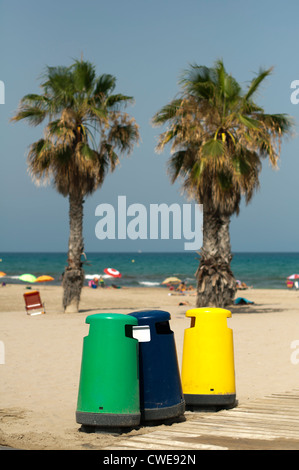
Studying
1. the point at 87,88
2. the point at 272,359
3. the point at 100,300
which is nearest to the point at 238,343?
the point at 272,359

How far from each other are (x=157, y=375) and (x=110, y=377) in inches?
23.1

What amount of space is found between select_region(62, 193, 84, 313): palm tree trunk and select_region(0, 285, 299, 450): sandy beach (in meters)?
0.70

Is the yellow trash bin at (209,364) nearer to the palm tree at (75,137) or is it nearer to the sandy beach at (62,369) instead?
the sandy beach at (62,369)

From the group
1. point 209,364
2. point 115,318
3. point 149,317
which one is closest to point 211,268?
point 209,364

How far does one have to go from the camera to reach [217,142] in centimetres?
1811

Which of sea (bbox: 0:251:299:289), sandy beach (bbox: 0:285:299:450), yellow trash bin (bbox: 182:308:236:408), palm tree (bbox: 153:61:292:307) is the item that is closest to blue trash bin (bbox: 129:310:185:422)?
sandy beach (bbox: 0:285:299:450)

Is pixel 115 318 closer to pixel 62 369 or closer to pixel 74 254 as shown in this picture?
pixel 62 369

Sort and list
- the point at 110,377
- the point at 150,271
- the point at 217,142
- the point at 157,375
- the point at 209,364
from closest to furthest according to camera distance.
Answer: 1. the point at 110,377
2. the point at 157,375
3. the point at 209,364
4. the point at 217,142
5. the point at 150,271

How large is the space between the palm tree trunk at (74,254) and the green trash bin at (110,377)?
14.4m

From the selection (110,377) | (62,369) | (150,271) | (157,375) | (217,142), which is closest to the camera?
(110,377)

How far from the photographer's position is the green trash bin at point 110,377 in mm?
5617

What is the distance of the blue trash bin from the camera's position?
598 centimetres

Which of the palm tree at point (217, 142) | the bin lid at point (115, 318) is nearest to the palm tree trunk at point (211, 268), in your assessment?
the palm tree at point (217, 142)
